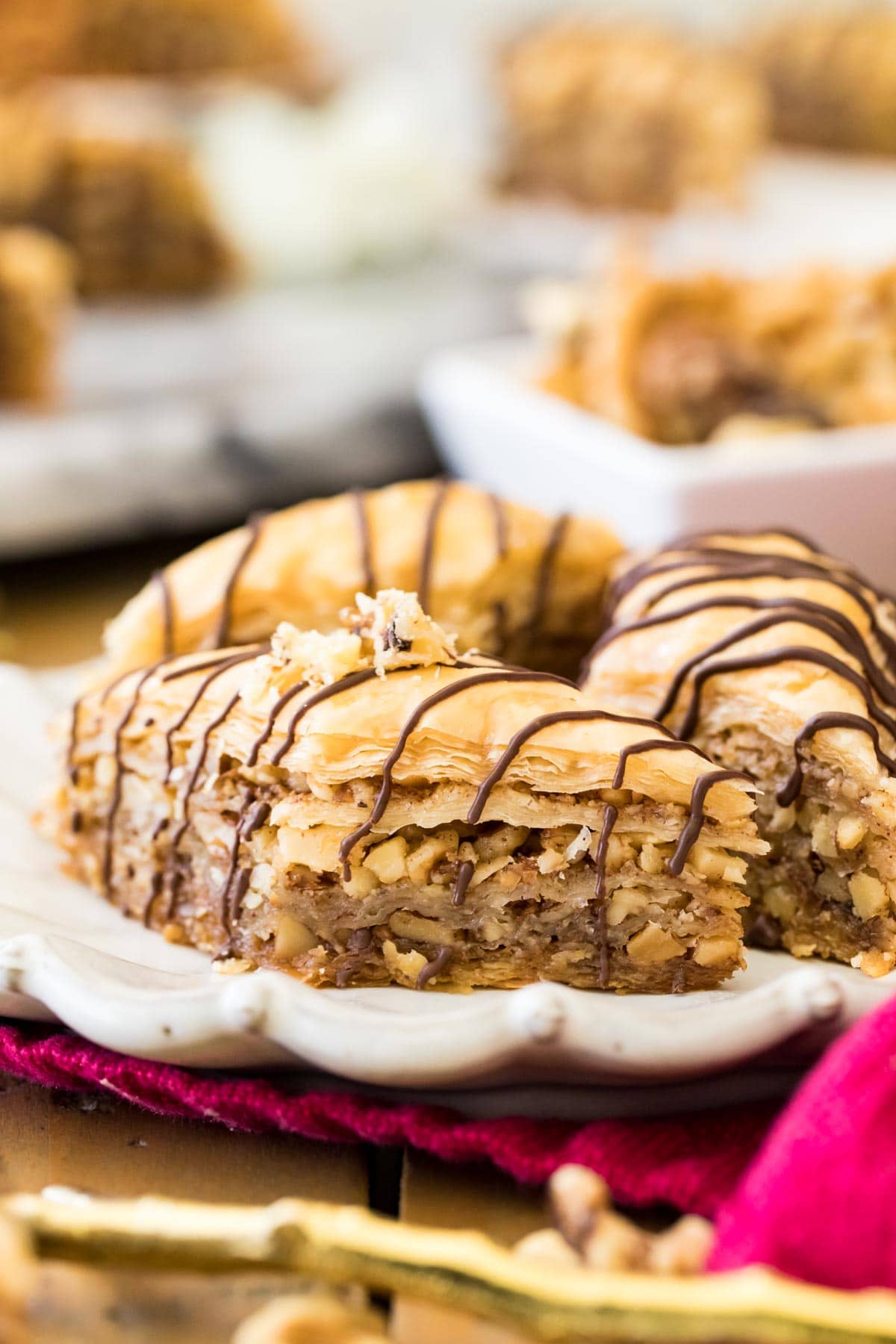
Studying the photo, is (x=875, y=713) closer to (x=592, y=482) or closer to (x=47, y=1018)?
(x=47, y=1018)

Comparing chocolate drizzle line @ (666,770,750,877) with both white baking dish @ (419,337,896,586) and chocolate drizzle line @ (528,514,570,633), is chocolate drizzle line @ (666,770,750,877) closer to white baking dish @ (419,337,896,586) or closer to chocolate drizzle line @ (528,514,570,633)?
chocolate drizzle line @ (528,514,570,633)

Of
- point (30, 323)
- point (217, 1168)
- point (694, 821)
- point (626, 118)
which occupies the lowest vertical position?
point (30, 323)

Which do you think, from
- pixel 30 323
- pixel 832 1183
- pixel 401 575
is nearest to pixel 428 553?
pixel 401 575

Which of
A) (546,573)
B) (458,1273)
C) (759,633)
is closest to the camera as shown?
(458,1273)

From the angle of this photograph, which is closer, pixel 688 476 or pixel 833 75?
pixel 688 476

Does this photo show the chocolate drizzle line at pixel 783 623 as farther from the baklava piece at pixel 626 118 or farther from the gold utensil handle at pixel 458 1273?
the baklava piece at pixel 626 118

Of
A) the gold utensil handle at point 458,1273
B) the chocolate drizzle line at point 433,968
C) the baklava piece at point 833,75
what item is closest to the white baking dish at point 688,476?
the chocolate drizzle line at point 433,968

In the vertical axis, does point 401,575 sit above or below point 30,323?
above

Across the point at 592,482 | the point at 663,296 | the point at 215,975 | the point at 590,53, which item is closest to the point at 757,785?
the point at 215,975

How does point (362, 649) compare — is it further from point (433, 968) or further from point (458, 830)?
point (433, 968)

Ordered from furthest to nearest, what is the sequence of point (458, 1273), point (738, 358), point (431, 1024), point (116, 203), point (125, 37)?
point (125, 37) → point (116, 203) → point (738, 358) → point (431, 1024) → point (458, 1273)
